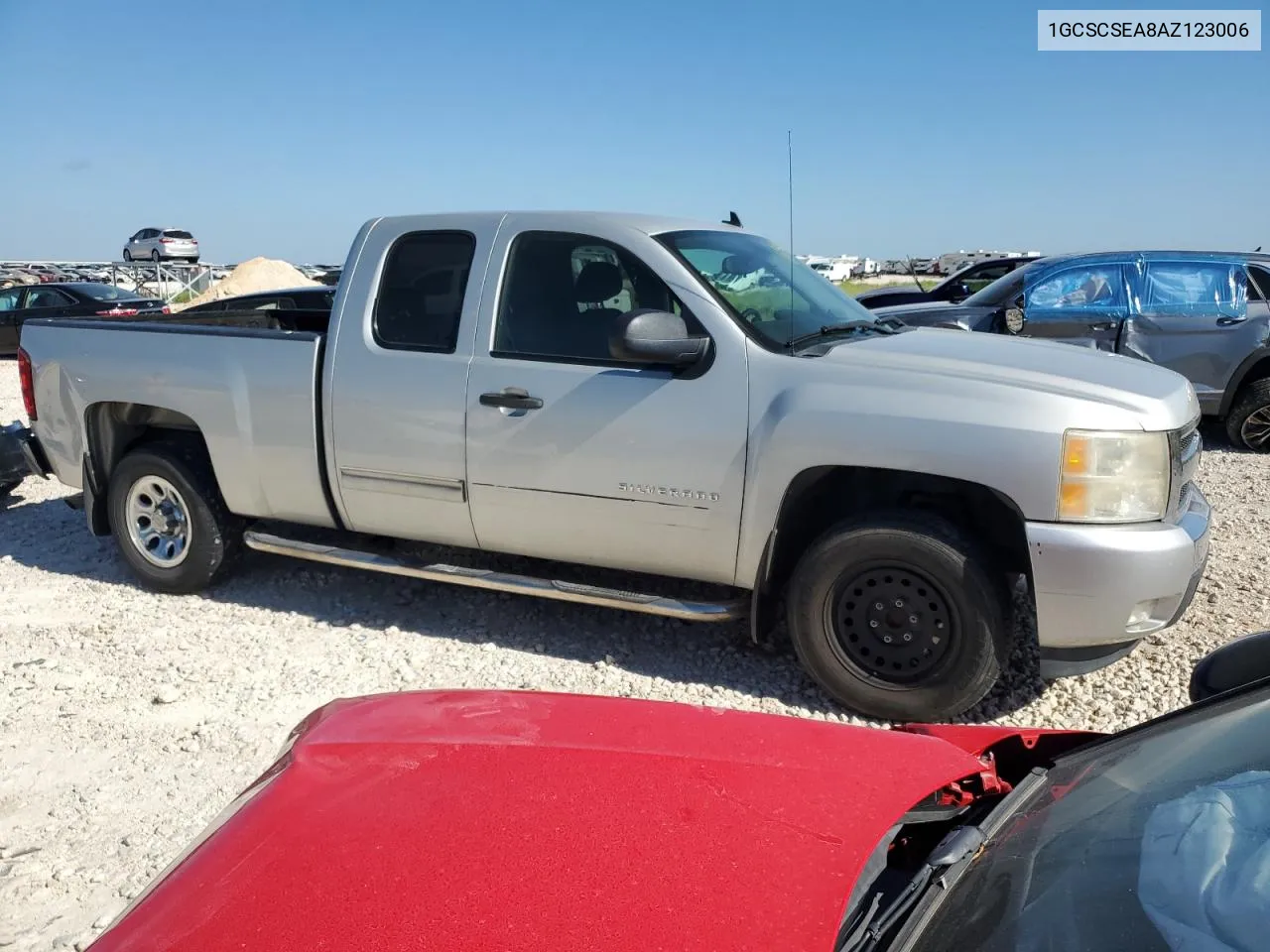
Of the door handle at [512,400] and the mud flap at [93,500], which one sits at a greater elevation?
the door handle at [512,400]

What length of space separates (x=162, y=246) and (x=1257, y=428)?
39.0 meters

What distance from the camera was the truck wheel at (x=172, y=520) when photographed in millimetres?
5055

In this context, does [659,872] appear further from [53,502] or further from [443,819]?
[53,502]

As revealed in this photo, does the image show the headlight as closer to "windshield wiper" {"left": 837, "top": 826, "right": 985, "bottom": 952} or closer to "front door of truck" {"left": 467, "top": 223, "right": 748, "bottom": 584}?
"front door of truck" {"left": 467, "top": 223, "right": 748, "bottom": 584}

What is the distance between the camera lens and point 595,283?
418cm

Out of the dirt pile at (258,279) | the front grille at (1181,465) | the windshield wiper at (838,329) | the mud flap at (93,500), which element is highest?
the dirt pile at (258,279)

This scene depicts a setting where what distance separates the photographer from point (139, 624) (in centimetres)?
488

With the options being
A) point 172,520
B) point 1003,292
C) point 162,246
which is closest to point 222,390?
point 172,520

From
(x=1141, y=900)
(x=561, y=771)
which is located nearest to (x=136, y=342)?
(x=561, y=771)

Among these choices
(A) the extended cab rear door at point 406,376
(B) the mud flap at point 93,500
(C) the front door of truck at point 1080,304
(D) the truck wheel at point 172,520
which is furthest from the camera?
(C) the front door of truck at point 1080,304

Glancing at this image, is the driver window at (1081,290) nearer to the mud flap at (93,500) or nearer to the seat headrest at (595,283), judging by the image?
the seat headrest at (595,283)

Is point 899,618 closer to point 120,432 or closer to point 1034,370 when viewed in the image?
point 1034,370

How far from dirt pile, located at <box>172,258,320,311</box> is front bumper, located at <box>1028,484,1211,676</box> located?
26.8 metres

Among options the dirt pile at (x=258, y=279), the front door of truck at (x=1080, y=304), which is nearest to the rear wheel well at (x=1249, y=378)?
the front door of truck at (x=1080, y=304)
